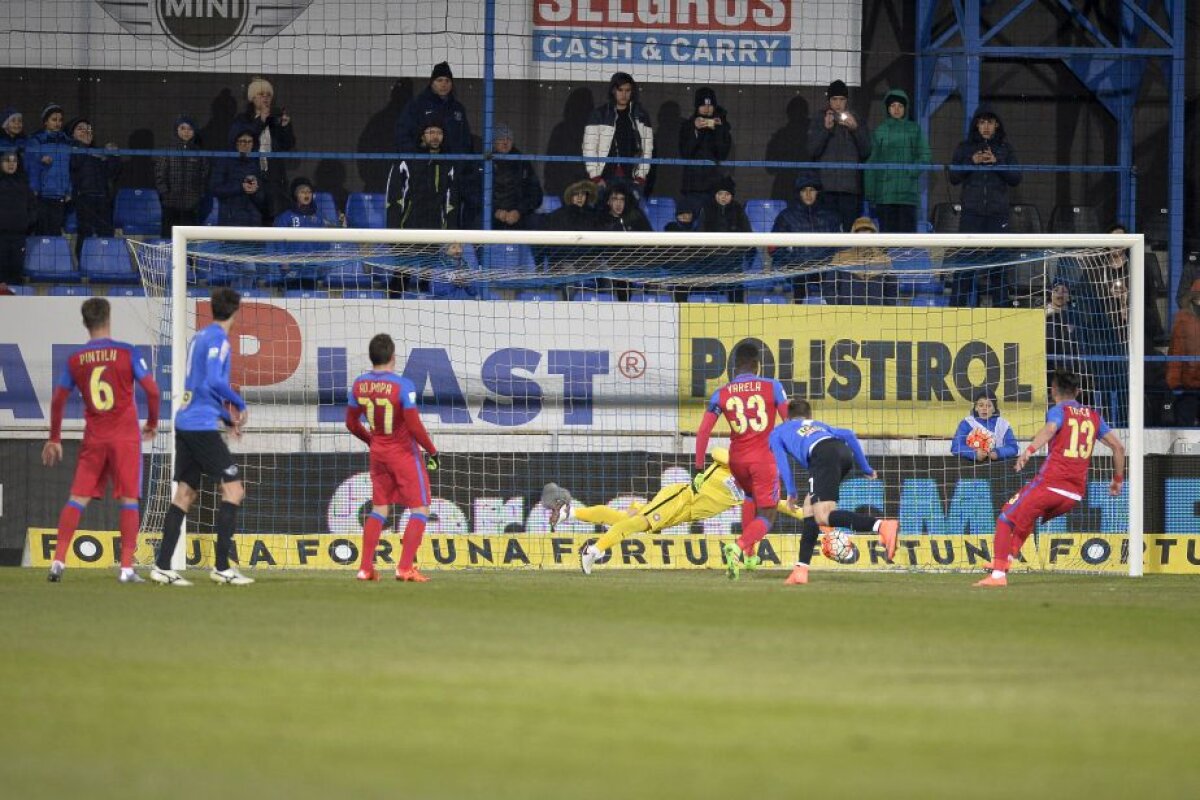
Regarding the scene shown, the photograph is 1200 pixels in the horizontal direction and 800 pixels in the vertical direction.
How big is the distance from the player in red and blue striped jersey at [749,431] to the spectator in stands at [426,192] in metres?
5.82

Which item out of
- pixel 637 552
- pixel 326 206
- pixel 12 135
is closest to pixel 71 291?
pixel 12 135

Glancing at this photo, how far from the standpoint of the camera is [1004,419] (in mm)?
17625

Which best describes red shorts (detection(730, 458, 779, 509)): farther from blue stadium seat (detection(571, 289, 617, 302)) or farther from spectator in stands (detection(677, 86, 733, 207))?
spectator in stands (detection(677, 86, 733, 207))

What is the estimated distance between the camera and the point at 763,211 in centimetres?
2155

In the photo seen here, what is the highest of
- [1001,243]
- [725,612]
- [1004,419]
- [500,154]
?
[500,154]

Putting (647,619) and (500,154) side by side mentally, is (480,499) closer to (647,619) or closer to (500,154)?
(500,154)

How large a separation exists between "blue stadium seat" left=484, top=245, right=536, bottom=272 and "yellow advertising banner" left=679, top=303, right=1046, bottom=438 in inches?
Result: 85.4

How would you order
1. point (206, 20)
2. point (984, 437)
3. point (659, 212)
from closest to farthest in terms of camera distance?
point (984, 437) < point (659, 212) < point (206, 20)

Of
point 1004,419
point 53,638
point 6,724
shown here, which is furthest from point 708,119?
point 6,724

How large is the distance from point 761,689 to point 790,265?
40.1 ft

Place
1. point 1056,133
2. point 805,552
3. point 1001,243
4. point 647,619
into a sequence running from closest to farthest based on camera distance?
point 647,619 < point 805,552 < point 1001,243 < point 1056,133

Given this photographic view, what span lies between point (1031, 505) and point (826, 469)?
170cm

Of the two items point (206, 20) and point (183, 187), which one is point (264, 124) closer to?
point (183, 187)

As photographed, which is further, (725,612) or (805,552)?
(805,552)
